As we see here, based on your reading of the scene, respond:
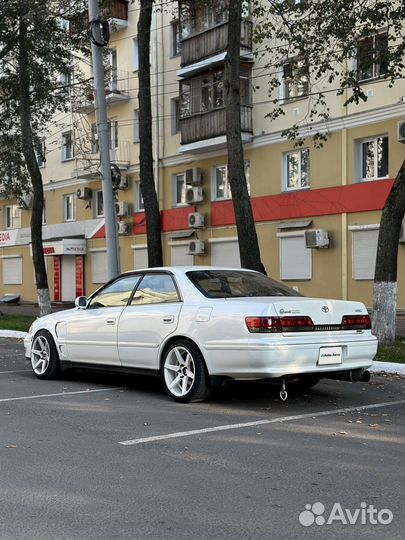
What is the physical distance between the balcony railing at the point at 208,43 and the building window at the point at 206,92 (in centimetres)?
74

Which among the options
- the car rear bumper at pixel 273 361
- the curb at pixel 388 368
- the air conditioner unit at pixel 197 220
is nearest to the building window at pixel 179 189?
the air conditioner unit at pixel 197 220

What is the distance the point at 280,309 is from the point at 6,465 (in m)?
3.12

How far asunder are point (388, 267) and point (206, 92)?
14.3 meters

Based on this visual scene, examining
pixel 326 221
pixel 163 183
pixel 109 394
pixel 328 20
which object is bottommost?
pixel 109 394

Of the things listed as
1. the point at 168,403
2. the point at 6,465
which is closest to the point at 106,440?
the point at 6,465

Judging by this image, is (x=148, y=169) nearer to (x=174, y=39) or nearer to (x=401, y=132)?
(x=401, y=132)

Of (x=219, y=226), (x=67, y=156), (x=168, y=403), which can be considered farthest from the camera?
(x=67, y=156)

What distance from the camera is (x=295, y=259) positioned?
75.3 feet

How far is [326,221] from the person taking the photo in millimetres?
21875

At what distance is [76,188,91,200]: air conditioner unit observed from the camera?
3038 centimetres

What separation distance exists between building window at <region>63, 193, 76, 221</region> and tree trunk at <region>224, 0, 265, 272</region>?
19632 mm

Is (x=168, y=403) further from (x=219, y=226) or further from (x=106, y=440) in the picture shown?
(x=219, y=226)

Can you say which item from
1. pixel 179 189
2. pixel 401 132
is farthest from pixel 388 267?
pixel 179 189

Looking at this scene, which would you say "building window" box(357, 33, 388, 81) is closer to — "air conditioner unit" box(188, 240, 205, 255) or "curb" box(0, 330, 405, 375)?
"curb" box(0, 330, 405, 375)
